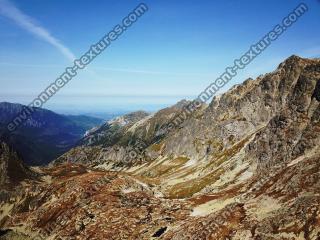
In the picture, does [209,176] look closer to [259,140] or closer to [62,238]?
[259,140]

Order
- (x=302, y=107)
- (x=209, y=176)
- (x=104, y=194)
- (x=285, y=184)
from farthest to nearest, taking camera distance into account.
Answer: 1. (x=209, y=176)
2. (x=302, y=107)
3. (x=104, y=194)
4. (x=285, y=184)

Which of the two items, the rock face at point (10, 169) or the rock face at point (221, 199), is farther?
the rock face at point (10, 169)

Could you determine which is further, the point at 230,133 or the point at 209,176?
the point at 230,133

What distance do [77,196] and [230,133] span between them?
346 feet

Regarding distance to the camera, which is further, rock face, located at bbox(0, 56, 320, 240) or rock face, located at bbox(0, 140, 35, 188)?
rock face, located at bbox(0, 140, 35, 188)

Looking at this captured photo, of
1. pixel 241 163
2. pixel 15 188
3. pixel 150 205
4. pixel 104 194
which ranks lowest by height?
pixel 241 163

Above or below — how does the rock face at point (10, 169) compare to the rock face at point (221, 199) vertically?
above

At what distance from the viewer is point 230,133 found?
199 m

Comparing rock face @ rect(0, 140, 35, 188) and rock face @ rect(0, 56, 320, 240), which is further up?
rock face @ rect(0, 140, 35, 188)

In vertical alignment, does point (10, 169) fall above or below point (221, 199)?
above

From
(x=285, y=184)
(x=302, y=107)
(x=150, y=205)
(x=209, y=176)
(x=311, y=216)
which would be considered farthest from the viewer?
(x=209, y=176)

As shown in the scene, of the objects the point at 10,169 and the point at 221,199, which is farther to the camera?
the point at 10,169

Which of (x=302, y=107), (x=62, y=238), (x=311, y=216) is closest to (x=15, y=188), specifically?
(x=62, y=238)

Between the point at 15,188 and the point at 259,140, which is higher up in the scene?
the point at 15,188
